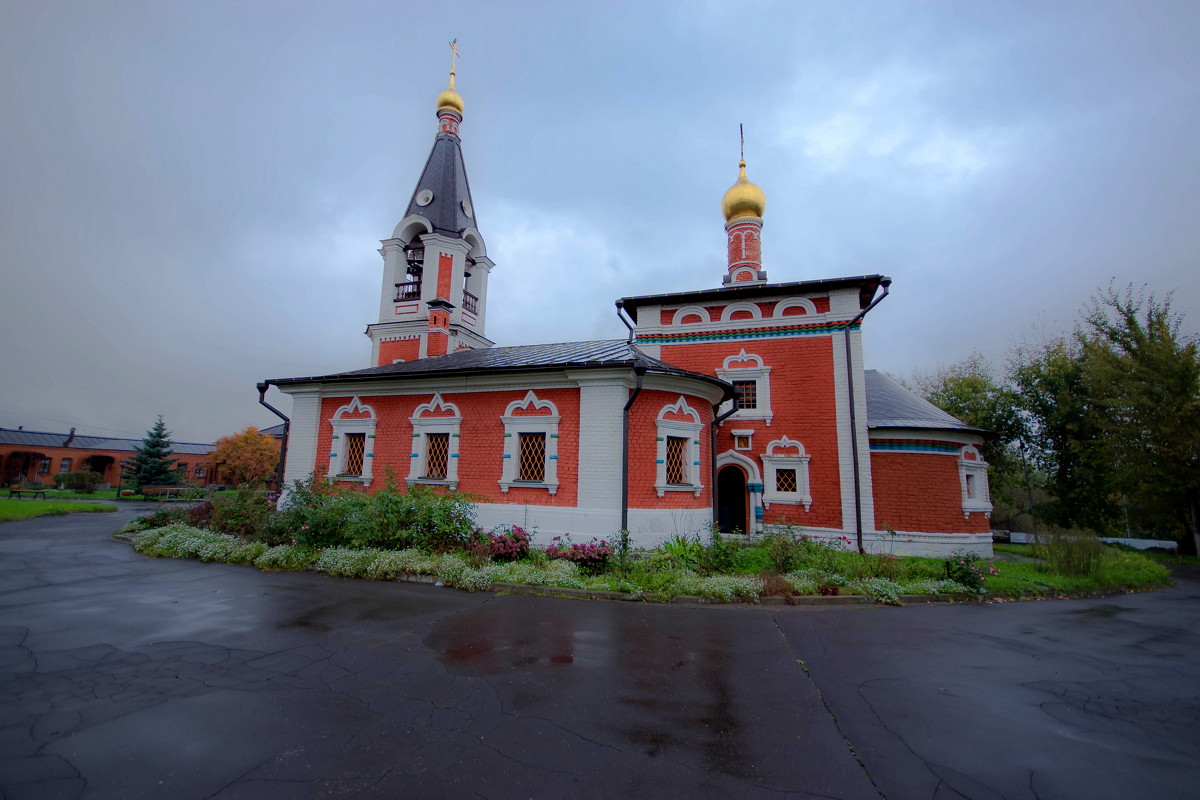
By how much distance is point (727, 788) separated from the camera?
291 centimetres

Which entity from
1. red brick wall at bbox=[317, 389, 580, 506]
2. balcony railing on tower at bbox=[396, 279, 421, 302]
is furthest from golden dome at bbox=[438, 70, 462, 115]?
red brick wall at bbox=[317, 389, 580, 506]

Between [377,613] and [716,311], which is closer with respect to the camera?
[377,613]

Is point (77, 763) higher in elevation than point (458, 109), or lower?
lower

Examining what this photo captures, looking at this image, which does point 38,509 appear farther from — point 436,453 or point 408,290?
point 436,453

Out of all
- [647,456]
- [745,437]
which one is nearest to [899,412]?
[745,437]

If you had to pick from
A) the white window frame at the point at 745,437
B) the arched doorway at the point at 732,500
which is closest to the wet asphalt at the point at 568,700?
the white window frame at the point at 745,437

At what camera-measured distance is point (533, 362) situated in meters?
11.8

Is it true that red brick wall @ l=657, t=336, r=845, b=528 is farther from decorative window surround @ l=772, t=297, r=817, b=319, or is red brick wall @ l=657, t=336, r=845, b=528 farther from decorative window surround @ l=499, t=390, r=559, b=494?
decorative window surround @ l=499, t=390, r=559, b=494

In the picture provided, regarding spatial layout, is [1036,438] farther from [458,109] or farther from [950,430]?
[458,109]

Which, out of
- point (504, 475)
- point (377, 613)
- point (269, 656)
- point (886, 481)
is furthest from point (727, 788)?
point (886, 481)

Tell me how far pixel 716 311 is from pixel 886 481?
21.3 feet

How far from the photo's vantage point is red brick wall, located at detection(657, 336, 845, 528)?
43.6 ft

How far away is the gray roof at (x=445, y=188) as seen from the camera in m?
20.4

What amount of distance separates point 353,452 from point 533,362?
570 centimetres
